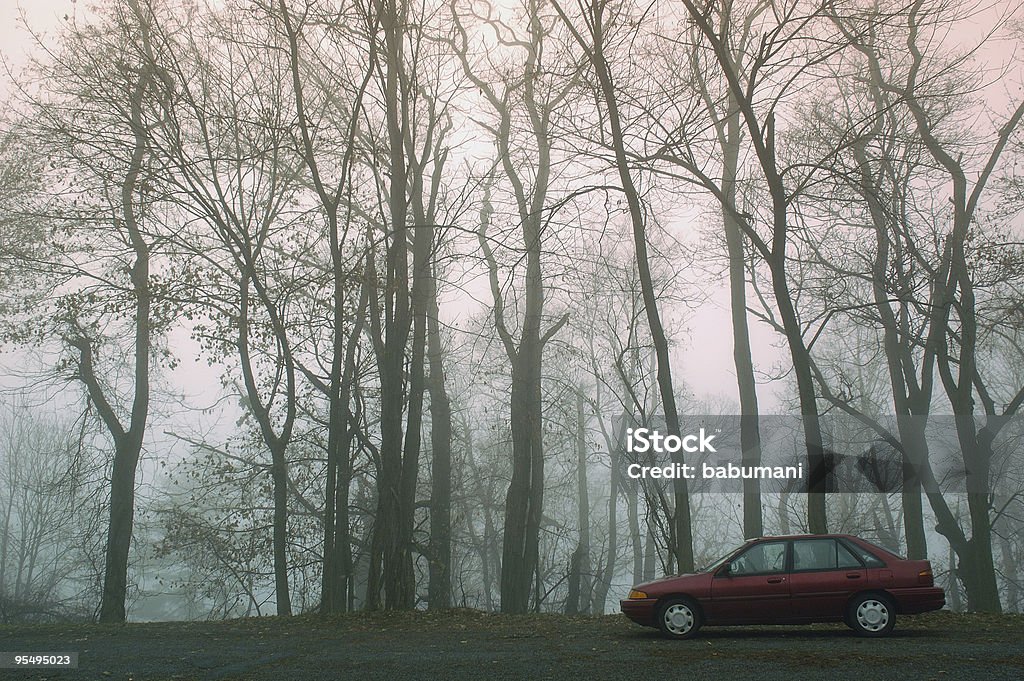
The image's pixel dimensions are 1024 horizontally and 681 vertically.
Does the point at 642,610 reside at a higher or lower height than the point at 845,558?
lower

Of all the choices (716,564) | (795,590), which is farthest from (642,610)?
(795,590)

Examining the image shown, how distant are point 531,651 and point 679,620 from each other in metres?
2.27

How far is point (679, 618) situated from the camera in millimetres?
10859

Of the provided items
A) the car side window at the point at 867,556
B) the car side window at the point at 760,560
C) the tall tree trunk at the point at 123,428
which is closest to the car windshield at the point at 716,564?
the car side window at the point at 760,560

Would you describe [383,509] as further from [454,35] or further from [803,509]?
[803,509]

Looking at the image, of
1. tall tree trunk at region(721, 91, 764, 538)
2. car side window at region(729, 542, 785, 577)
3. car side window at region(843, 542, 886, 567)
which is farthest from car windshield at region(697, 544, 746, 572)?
tall tree trunk at region(721, 91, 764, 538)

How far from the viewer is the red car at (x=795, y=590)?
10.5m

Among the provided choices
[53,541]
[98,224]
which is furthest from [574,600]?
[53,541]

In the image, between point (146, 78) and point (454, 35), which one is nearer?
point (146, 78)

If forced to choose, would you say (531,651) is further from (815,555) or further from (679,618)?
(815,555)

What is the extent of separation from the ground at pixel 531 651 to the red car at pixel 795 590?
0.28 metres

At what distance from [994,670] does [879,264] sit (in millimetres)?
15525

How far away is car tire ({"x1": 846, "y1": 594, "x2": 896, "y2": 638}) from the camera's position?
10.5m

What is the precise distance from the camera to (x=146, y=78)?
16.4m
